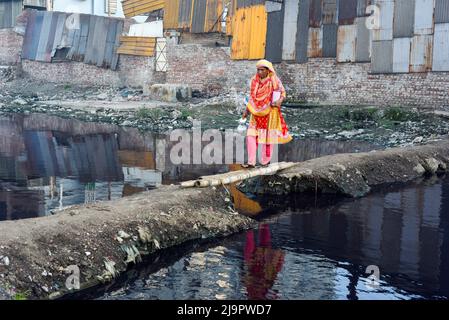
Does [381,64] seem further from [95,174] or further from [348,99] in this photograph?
[95,174]

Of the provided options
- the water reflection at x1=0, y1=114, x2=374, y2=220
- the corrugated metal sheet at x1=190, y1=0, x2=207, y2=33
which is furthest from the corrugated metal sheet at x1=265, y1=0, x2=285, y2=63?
the water reflection at x1=0, y1=114, x2=374, y2=220

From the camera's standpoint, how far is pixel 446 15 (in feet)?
47.9

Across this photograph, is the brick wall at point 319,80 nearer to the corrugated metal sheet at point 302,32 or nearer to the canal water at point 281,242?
the corrugated metal sheet at point 302,32

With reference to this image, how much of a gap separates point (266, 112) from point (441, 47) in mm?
9966

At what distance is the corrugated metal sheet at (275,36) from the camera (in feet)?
61.6

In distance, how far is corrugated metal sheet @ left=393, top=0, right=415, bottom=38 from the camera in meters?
15.3

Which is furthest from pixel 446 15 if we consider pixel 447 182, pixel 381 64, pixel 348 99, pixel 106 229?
pixel 106 229

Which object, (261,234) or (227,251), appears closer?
(227,251)

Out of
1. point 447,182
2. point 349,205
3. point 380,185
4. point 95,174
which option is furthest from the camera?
point 95,174

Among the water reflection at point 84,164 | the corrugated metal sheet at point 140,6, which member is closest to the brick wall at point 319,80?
the corrugated metal sheet at point 140,6

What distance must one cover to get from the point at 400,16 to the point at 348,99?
305 cm

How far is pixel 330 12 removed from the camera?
17.2 metres

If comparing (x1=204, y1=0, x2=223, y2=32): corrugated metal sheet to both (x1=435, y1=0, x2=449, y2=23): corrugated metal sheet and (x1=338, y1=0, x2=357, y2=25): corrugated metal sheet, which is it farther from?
(x1=435, y1=0, x2=449, y2=23): corrugated metal sheet

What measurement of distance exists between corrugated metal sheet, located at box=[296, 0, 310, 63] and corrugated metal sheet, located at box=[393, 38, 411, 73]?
10.8ft
